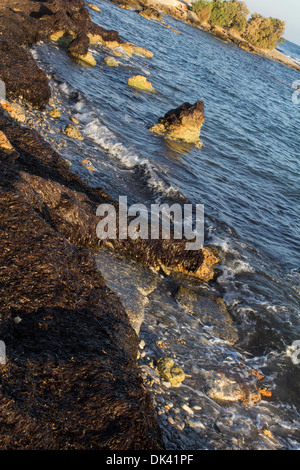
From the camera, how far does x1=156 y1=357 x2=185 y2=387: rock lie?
18.5ft

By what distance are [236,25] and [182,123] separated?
85.6 metres

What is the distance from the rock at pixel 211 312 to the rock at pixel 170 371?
1.89 meters

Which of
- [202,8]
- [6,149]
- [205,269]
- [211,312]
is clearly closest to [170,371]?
[211,312]

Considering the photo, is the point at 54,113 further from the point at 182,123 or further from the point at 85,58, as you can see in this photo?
the point at 85,58

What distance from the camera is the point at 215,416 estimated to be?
5.56m

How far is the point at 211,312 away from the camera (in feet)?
26.3

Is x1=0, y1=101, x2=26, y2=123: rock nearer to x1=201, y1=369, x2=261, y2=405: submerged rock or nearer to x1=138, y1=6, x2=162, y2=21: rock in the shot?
x1=201, y1=369, x2=261, y2=405: submerged rock

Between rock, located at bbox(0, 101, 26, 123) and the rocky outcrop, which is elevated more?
the rocky outcrop

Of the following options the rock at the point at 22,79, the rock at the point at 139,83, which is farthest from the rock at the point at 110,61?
→ the rock at the point at 22,79

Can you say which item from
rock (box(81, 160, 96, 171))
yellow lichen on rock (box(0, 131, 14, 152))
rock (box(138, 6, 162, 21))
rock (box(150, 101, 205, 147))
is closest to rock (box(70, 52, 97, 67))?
rock (box(150, 101, 205, 147))

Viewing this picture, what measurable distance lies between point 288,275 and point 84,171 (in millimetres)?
7078

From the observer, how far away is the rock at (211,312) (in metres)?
7.65

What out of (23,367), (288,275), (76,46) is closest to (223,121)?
(76,46)

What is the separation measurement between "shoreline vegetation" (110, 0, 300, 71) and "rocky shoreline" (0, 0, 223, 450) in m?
78.2
